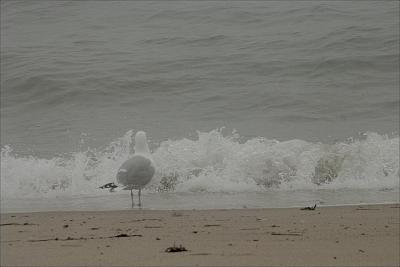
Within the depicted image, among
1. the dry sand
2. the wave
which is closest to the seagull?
the wave

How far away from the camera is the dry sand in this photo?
12.4 feet

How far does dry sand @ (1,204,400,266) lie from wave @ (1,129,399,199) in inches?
81.1

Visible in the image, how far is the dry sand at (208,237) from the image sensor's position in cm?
378

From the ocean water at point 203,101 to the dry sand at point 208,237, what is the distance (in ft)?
3.64

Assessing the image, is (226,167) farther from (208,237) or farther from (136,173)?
(208,237)

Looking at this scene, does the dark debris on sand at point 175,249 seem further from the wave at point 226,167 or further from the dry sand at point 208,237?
the wave at point 226,167

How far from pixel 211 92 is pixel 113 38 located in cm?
528

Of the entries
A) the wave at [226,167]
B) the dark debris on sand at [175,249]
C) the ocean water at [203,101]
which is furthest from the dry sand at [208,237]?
the wave at [226,167]

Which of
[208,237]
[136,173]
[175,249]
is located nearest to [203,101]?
[136,173]

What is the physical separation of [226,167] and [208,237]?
184 inches

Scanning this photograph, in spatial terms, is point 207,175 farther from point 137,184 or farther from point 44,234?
point 44,234

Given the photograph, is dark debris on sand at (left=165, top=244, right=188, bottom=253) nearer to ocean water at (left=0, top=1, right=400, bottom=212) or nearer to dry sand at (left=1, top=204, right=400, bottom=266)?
dry sand at (left=1, top=204, right=400, bottom=266)

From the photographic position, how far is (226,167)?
931cm

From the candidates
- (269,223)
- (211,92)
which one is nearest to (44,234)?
(269,223)
